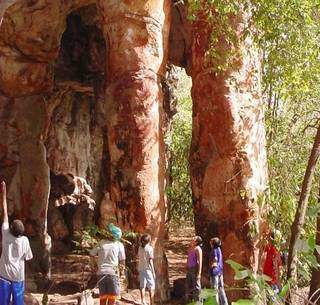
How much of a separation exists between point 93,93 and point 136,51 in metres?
6.49

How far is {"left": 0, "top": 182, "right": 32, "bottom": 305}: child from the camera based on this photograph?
24.6ft

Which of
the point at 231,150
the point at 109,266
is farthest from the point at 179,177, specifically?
the point at 109,266

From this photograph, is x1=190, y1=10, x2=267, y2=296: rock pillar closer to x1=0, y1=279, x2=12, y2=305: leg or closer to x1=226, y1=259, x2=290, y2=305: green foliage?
x1=0, y1=279, x2=12, y2=305: leg

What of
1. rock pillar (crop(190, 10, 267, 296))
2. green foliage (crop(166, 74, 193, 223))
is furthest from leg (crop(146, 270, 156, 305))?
green foliage (crop(166, 74, 193, 223))

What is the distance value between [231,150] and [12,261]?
4.90 meters

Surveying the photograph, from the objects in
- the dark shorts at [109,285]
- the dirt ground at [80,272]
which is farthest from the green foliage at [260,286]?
the dirt ground at [80,272]

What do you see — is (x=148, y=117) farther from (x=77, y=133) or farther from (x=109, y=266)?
(x=77, y=133)

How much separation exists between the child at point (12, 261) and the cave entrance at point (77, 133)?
8.36m

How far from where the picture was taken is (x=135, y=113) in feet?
34.8

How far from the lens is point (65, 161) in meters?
17.2

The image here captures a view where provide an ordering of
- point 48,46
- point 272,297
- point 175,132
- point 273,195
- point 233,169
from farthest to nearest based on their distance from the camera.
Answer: point 175,132 < point 48,46 < point 233,169 < point 273,195 < point 272,297

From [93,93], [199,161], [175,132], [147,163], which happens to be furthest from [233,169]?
[175,132]

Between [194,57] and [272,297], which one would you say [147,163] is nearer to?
[194,57]

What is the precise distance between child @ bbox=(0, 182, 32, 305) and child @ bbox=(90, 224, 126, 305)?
93 cm
